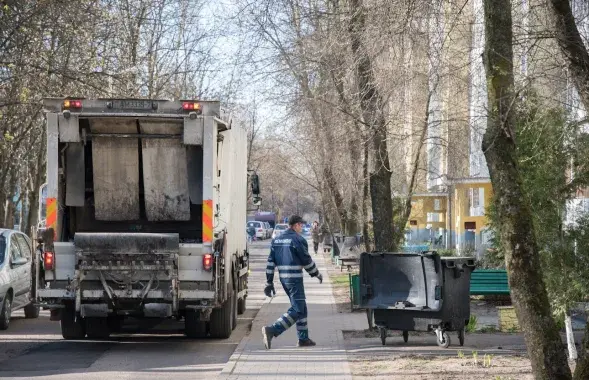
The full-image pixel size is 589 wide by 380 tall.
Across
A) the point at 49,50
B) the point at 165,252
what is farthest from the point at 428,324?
the point at 49,50

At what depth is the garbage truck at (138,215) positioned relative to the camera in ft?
45.8

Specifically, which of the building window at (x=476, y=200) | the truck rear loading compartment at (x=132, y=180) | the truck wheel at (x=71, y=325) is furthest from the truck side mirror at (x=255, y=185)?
the building window at (x=476, y=200)

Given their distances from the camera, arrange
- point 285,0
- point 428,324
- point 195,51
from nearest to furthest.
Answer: point 428,324
point 285,0
point 195,51

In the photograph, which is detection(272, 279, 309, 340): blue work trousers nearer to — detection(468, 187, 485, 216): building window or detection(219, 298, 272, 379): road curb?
detection(219, 298, 272, 379): road curb

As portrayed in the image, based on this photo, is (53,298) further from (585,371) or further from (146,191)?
(585,371)

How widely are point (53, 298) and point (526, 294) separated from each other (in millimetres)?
7585

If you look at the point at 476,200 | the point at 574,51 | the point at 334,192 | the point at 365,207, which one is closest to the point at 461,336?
the point at 574,51

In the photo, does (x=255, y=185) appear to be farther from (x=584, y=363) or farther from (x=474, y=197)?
(x=474, y=197)

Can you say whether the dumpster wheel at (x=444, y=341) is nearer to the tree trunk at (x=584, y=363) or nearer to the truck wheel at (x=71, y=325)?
the truck wheel at (x=71, y=325)

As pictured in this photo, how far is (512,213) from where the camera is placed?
873 centimetres

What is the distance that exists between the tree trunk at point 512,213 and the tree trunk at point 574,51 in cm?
55

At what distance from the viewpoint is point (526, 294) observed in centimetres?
859

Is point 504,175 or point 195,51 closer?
point 504,175

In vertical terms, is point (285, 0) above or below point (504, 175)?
above
